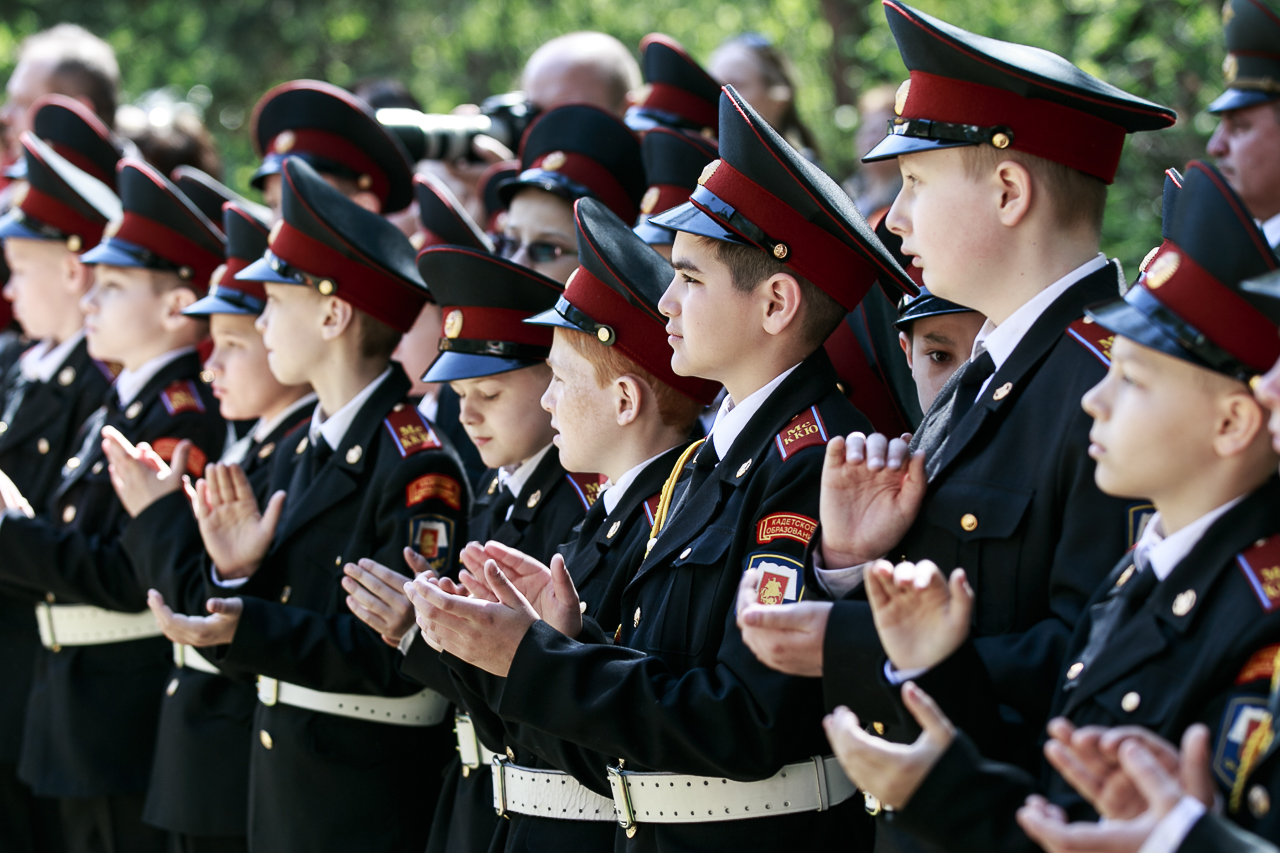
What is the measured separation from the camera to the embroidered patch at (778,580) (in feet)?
8.39

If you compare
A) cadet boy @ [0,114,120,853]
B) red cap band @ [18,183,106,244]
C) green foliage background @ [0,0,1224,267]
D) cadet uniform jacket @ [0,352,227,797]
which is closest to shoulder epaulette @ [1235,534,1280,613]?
cadet uniform jacket @ [0,352,227,797]

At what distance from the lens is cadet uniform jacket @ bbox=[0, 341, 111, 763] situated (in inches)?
206

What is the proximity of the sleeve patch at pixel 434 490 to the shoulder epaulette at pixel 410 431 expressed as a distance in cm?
9

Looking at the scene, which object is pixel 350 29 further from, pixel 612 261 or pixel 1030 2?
pixel 612 261

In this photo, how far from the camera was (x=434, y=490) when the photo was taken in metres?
3.91

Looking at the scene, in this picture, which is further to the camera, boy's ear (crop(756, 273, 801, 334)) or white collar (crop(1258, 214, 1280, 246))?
white collar (crop(1258, 214, 1280, 246))

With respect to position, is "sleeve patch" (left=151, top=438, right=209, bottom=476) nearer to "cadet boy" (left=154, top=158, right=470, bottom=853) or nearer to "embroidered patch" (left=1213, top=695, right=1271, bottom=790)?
"cadet boy" (left=154, top=158, right=470, bottom=853)

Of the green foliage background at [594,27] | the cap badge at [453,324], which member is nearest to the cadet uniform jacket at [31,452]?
the cap badge at [453,324]

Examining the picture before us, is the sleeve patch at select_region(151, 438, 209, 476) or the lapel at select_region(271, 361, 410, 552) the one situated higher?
the lapel at select_region(271, 361, 410, 552)

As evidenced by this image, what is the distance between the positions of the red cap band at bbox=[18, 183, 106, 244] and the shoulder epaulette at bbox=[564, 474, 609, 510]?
3.13 m

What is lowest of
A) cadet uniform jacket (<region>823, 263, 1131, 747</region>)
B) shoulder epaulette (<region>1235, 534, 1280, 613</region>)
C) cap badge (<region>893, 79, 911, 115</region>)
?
cadet uniform jacket (<region>823, 263, 1131, 747</region>)

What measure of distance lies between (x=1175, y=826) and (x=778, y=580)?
99cm

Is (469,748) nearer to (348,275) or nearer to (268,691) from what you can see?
(268,691)

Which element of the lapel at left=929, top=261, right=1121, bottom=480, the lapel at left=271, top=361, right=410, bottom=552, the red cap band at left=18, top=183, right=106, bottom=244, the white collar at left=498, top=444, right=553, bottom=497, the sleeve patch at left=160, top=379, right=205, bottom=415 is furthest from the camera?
the red cap band at left=18, top=183, right=106, bottom=244
